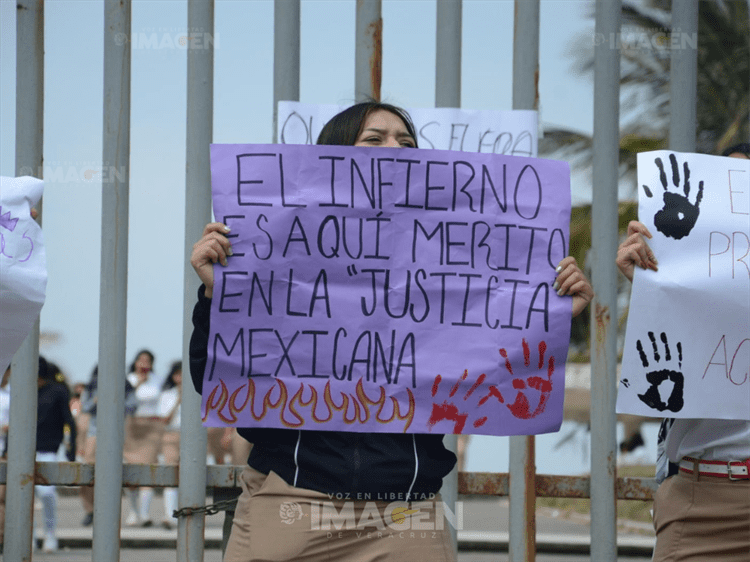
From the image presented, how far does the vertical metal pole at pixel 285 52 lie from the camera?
3703 mm

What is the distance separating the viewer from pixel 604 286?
3666 millimetres

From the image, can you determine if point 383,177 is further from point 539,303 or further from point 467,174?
point 539,303

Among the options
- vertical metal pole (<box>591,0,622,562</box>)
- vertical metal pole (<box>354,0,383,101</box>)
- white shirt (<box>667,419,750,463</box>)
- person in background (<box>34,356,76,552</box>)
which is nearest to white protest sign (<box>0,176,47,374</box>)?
vertical metal pole (<box>354,0,383,101</box>)

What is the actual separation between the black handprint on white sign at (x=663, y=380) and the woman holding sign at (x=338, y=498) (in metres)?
0.67

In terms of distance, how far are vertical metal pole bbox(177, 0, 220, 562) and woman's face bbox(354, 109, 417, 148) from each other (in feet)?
3.66

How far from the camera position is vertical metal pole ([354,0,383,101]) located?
147 inches

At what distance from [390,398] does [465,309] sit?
34cm

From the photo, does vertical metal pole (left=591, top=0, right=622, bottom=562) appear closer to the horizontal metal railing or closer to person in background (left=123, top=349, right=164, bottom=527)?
the horizontal metal railing

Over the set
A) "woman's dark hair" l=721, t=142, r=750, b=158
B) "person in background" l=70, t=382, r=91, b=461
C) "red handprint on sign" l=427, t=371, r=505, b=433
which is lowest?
"person in background" l=70, t=382, r=91, b=461

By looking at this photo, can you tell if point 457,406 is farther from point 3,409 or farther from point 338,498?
point 3,409

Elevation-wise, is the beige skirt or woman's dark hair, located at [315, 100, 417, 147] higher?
woman's dark hair, located at [315, 100, 417, 147]

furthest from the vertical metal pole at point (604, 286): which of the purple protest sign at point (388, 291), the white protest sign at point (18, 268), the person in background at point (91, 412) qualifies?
the person in background at point (91, 412)

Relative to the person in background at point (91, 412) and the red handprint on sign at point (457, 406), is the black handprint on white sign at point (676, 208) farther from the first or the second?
the person in background at point (91, 412)

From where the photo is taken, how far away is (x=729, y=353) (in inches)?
112
